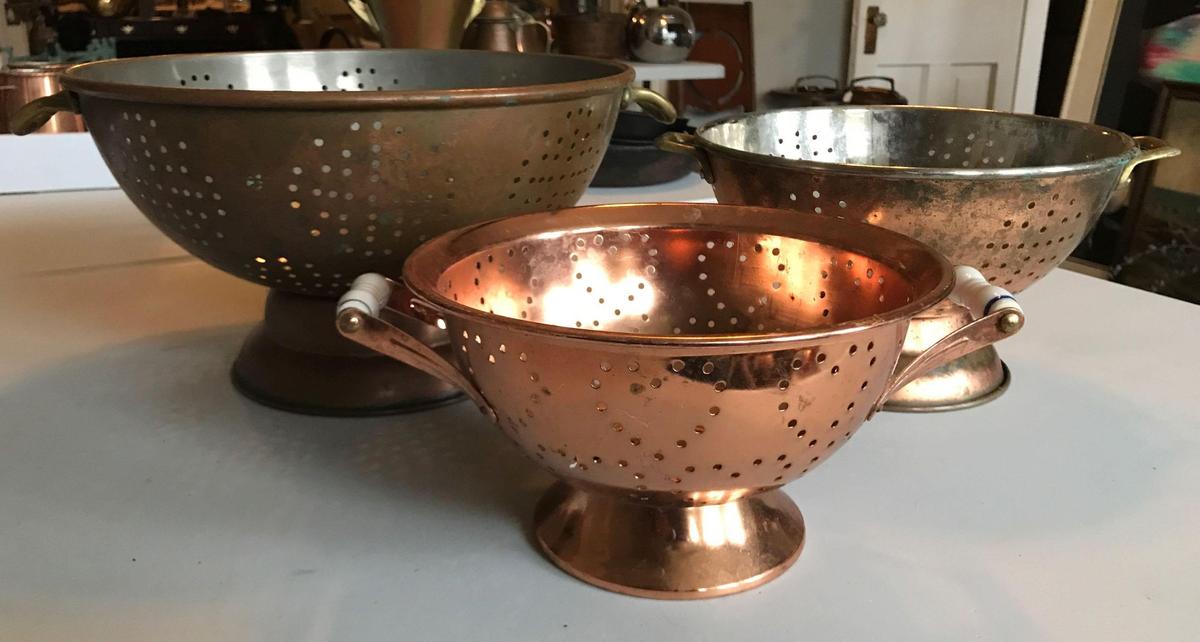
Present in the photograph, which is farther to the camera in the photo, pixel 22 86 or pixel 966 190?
pixel 22 86

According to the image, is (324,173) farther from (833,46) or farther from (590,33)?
(833,46)

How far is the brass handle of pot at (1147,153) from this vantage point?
639mm

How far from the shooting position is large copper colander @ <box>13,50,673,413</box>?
0.53m

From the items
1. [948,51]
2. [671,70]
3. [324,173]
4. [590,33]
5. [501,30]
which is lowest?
[948,51]

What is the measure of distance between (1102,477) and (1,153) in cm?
120

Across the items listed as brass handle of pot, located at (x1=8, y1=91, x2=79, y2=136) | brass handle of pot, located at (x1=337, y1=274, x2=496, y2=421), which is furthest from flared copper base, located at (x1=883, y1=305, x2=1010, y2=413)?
brass handle of pot, located at (x1=8, y1=91, x2=79, y2=136)

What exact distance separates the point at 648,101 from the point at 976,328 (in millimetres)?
349

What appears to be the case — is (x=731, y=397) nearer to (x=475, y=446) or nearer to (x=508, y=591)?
(x=508, y=591)

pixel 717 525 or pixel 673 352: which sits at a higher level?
pixel 673 352

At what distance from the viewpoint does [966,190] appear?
1.90 feet

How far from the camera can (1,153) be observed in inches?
46.5

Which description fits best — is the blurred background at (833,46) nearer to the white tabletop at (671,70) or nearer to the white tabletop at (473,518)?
the white tabletop at (671,70)

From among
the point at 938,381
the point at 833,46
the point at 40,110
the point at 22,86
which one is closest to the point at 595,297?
the point at 938,381

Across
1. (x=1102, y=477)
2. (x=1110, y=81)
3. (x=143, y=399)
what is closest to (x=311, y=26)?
(x=1110, y=81)
